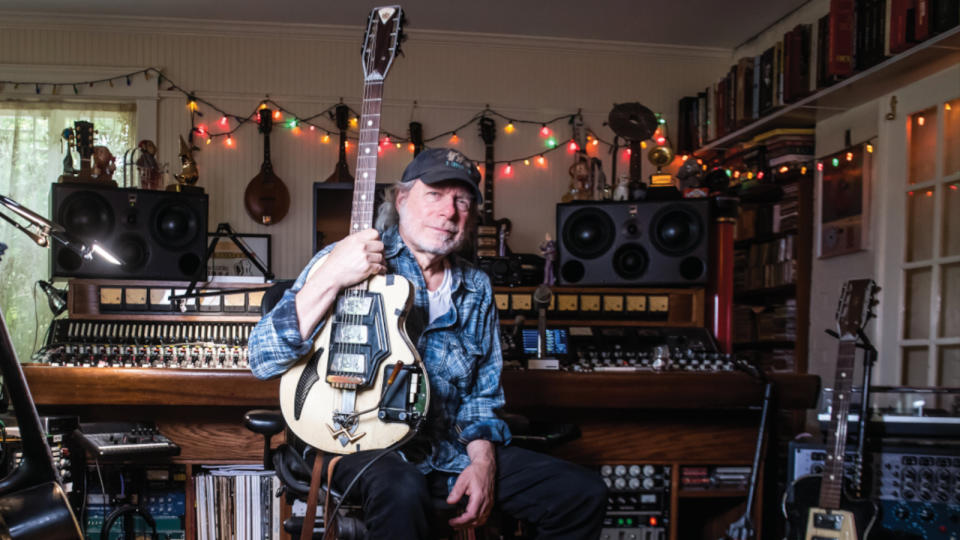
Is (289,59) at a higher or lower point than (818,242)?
higher

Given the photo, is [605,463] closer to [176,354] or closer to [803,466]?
[803,466]

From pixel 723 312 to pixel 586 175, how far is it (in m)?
1.32

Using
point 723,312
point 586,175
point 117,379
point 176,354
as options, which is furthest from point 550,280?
point 117,379

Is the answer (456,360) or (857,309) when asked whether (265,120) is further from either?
(857,309)

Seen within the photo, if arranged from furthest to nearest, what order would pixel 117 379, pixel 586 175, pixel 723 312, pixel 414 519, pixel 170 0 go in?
1. pixel 170 0
2. pixel 586 175
3. pixel 723 312
4. pixel 117 379
5. pixel 414 519

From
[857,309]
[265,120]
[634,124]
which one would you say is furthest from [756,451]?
[265,120]

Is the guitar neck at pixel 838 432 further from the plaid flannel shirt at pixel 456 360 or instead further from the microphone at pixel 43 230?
the microphone at pixel 43 230

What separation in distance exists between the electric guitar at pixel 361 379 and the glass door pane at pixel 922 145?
2.87 m

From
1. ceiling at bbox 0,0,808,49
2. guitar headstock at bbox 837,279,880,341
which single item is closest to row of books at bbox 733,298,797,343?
ceiling at bbox 0,0,808,49

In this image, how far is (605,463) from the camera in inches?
93.7

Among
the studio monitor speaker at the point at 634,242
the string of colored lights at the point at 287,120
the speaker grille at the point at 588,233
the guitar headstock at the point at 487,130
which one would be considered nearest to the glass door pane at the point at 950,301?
the studio monitor speaker at the point at 634,242

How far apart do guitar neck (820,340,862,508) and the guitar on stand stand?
9.80 ft

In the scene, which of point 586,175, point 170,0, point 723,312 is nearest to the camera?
point 723,312


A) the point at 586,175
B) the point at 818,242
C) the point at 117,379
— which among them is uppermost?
the point at 586,175
